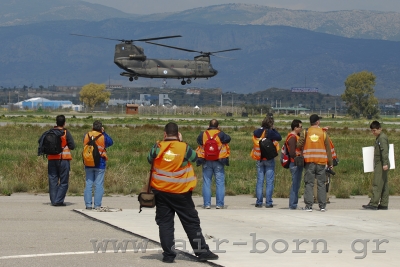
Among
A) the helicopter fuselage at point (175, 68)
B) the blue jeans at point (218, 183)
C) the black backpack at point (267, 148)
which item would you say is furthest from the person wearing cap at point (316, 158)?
the helicopter fuselage at point (175, 68)

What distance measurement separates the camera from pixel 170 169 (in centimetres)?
1171

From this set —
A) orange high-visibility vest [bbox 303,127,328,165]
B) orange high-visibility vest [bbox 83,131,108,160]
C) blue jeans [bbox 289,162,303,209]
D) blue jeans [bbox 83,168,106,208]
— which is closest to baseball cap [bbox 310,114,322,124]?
orange high-visibility vest [bbox 303,127,328,165]

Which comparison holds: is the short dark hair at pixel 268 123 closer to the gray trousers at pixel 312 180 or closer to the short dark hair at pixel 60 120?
the gray trousers at pixel 312 180

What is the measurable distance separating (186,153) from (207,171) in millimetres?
6255

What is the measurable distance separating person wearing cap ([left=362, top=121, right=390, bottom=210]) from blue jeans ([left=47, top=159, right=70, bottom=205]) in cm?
618

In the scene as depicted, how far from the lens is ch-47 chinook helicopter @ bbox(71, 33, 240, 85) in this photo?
74.5 m

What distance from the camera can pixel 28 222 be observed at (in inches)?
605

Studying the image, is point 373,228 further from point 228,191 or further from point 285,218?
point 228,191

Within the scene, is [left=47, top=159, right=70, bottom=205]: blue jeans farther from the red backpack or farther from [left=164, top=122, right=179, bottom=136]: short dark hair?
[left=164, top=122, right=179, bottom=136]: short dark hair

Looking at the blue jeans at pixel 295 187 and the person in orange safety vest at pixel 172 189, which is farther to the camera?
the blue jeans at pixel 295 187

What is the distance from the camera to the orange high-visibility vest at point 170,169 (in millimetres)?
11703

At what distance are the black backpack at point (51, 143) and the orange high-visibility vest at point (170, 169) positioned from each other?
247 inches

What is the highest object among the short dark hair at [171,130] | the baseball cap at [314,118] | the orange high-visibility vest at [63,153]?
the baseball cap at [314,118]

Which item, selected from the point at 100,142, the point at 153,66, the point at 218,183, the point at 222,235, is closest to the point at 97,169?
the point at 100,142
